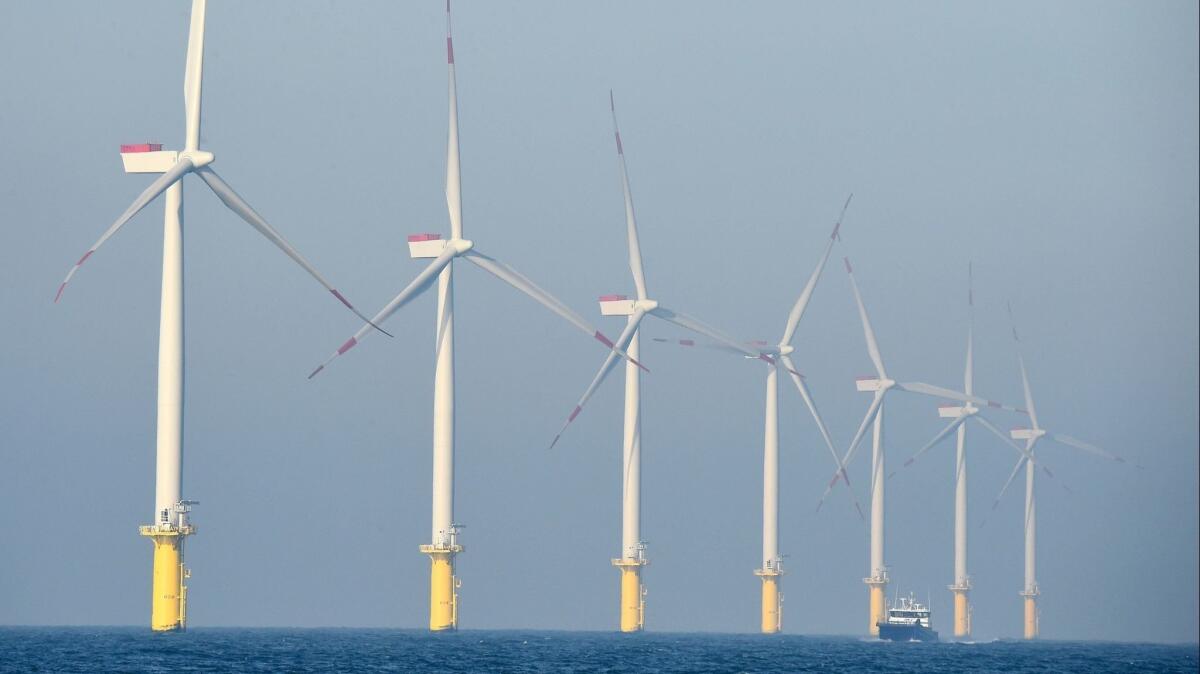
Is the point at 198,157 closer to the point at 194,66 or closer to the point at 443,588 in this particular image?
the point at 194,66

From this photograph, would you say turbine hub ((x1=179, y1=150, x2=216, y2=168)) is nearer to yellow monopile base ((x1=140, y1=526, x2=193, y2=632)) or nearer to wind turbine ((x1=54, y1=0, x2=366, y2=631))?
wind turbine ((x1=54, y1=0, x2=366, y2=631))

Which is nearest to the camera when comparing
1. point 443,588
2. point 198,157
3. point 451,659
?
point 451,659

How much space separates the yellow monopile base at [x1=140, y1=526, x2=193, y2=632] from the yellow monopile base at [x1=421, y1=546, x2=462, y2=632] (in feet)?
123

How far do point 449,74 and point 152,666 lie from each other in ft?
265

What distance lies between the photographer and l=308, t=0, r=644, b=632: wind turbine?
614 feet

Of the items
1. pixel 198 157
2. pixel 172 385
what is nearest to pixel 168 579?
pixel 172 385

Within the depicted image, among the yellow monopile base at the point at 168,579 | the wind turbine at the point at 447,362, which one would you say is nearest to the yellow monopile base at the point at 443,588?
the wind turbine at the point at 447,362

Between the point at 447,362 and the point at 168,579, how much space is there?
138 ft

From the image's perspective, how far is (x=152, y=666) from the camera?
127250 mm

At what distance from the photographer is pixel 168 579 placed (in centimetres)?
15375

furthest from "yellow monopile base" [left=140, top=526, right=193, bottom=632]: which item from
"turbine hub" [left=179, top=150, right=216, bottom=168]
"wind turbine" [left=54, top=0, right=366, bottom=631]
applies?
"turbine hub" [left=179, top=150, right=216, bottom=168]

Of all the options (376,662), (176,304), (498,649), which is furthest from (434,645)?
(176,304)

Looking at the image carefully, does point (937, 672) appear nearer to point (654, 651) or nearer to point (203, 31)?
point (654, 651)

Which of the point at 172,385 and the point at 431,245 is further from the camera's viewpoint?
the point at 431,245
